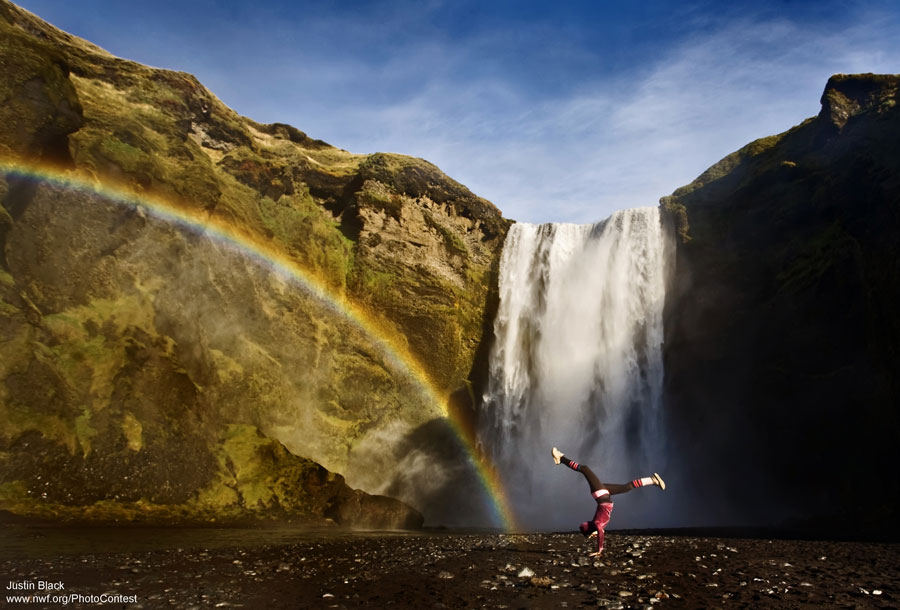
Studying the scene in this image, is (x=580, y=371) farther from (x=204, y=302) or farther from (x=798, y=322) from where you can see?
(x=204, y=302)

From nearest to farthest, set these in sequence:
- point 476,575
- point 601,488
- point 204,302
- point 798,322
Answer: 1. point 601,488
2. point 476,575
3. point 798,322
4. point 204,302

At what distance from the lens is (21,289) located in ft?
69.6

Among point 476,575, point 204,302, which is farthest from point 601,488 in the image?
point 204,302

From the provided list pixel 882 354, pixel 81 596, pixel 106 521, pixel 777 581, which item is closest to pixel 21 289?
pixel 106 521

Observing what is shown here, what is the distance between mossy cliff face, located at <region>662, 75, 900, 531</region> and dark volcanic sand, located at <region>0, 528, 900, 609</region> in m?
11.2

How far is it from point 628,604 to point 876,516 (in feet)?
72.2

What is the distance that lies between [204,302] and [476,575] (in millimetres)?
23055

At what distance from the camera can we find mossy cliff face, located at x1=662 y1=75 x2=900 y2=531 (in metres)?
22.3

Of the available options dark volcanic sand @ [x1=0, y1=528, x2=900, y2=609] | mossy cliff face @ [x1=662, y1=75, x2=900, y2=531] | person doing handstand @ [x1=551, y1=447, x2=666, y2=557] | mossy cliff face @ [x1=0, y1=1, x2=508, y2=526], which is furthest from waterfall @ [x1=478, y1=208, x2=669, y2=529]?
person doing handstand @ [x1=551, y1=447, x2=666, y2=557]

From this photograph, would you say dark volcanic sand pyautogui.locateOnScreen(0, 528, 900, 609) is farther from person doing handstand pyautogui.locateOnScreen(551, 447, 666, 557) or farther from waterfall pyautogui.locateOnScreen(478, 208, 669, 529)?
waterfall pyautogui.locateOnScreen(478, 208, 669, 529)

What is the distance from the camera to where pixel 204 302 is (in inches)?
1066

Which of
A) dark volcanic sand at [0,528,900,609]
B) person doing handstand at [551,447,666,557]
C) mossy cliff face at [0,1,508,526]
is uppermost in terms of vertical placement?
mossy cliff face at [0,1,508,526]

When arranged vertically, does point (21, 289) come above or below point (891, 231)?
below

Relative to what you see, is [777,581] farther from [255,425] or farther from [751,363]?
[255,425]
